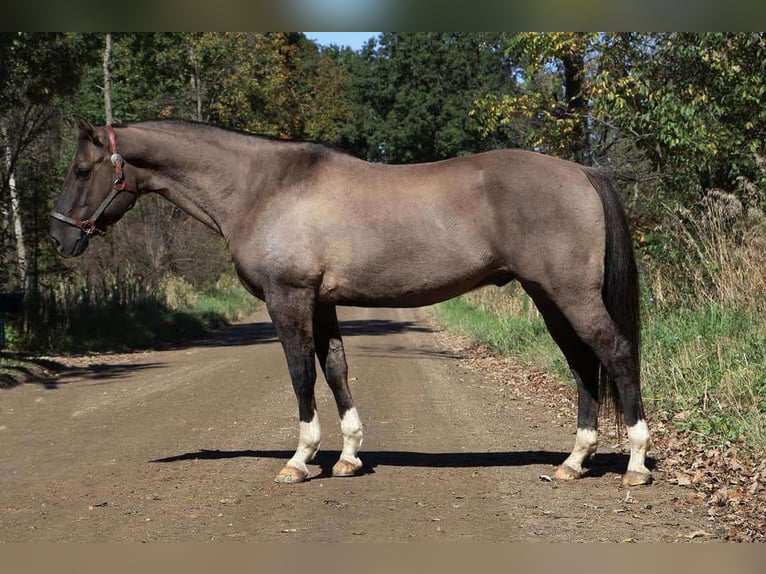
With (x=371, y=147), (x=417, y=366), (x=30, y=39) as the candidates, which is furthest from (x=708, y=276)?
(x=371, y=147)

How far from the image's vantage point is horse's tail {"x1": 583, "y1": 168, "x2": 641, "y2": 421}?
22.0 feet

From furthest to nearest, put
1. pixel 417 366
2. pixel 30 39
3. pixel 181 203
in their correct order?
pixel 30 39 < pixel 417 366 < pixel 181 203

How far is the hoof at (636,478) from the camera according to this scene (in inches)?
254

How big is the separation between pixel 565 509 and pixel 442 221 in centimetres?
213

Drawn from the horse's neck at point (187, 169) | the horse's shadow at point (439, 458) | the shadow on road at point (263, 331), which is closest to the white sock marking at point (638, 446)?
the horse's shadow at point (439, 458)

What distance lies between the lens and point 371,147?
57.1m

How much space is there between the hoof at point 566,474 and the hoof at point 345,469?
4.65ft

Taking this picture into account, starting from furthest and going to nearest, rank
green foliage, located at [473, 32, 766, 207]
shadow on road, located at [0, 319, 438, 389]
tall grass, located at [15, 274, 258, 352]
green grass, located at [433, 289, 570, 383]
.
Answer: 1. tall grass, located at [15, 274, 258, 352]
2. shadow on road, located at [0, 319, 438, 389]
3. green grass, located at [433, 289, 570, 383]
4. green foliage, located at [473, 32, 766, 207]

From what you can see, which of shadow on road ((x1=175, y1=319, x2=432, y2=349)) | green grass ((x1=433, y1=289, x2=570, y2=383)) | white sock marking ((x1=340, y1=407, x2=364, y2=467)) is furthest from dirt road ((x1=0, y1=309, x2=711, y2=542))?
shadow on road ((x1=175, y1=319, x2=432, y2=349))

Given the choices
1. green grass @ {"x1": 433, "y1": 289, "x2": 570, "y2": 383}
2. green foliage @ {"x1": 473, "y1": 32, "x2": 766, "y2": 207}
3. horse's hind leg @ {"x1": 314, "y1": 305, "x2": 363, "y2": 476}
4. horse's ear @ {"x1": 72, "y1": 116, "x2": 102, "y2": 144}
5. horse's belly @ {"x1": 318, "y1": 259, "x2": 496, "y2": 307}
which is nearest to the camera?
horse's belly @ {"x1": 318, "y1": 259, "x2": 496, "y2": 307}

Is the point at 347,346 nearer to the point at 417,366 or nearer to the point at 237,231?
the point at 417,366

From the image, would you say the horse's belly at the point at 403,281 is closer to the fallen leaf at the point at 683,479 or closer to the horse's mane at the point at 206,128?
the horse's mane at the point at 206,128

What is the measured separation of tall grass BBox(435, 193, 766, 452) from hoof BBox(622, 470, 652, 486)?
96 centimetres

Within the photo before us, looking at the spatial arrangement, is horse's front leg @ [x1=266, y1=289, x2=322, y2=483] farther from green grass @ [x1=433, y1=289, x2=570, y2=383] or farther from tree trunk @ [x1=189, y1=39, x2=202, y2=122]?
tree trunk @ [x1=189, y1=39, x2=202, y2=122]
